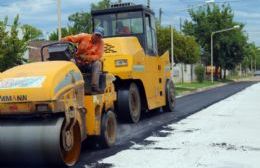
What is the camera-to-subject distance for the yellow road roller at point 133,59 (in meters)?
16.8

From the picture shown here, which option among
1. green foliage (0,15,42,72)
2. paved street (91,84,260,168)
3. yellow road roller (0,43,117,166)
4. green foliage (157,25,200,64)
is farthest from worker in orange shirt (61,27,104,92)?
green foliage (157,25,200,64)

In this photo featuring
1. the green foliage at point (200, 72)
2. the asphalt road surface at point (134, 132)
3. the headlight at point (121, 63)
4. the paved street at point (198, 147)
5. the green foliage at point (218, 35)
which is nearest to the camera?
the paved street at point (198, 147)

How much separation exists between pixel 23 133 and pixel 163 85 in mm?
11392

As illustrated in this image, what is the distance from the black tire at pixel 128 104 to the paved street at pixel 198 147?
1.36m

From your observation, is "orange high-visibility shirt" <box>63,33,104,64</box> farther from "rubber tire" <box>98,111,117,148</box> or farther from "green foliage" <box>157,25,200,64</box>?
"green foliage" <box>157,25,200,64</box>

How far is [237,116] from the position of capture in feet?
63.2

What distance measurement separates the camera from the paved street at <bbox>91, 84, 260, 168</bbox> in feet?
33.2

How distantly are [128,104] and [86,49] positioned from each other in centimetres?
523

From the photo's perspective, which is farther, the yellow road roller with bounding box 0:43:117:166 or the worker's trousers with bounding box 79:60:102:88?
→ the worker's trousers with bounding box 79:60:102:88

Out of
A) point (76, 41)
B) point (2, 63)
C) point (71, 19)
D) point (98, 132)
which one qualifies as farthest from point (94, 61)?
point (71, 19)

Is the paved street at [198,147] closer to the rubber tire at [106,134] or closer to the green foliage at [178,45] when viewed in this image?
the rubber tire at [106,134]

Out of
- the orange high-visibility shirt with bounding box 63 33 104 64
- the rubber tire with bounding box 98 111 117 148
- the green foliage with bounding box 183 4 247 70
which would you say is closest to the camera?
the rubber tire with bounding box 98 111 117 148

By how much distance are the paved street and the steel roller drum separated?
118cm

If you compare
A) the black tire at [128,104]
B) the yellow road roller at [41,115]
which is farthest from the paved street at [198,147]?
the black tire at [128,104]
